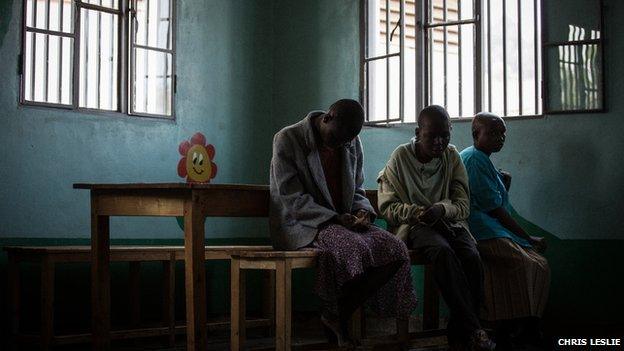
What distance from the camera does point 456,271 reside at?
474 cm

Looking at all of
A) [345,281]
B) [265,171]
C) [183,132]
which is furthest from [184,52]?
[345,281]

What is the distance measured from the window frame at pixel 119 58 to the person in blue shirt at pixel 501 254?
8.58 ft

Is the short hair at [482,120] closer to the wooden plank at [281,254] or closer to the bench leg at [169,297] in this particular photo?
the wooden plank at [281,254]

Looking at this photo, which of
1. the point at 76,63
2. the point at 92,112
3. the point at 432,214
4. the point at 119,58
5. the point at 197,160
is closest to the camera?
the point at 432,214

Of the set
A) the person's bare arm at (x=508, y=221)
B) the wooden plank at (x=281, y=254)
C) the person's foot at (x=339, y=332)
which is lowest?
the person's foot at (x=339, y=332)

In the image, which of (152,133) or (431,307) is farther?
(152,133)

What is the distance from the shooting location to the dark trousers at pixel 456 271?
15.2ft

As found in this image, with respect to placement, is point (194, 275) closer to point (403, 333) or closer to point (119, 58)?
point (403, 333)

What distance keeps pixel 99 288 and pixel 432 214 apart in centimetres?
189

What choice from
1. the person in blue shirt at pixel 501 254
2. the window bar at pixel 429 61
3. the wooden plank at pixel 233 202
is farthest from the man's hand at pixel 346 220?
the window bar at pixel 429 61

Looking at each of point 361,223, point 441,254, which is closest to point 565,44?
point 441,254

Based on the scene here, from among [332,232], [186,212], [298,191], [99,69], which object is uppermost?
[99,69]

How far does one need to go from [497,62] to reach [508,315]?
208cm

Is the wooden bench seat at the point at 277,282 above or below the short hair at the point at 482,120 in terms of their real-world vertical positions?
below
